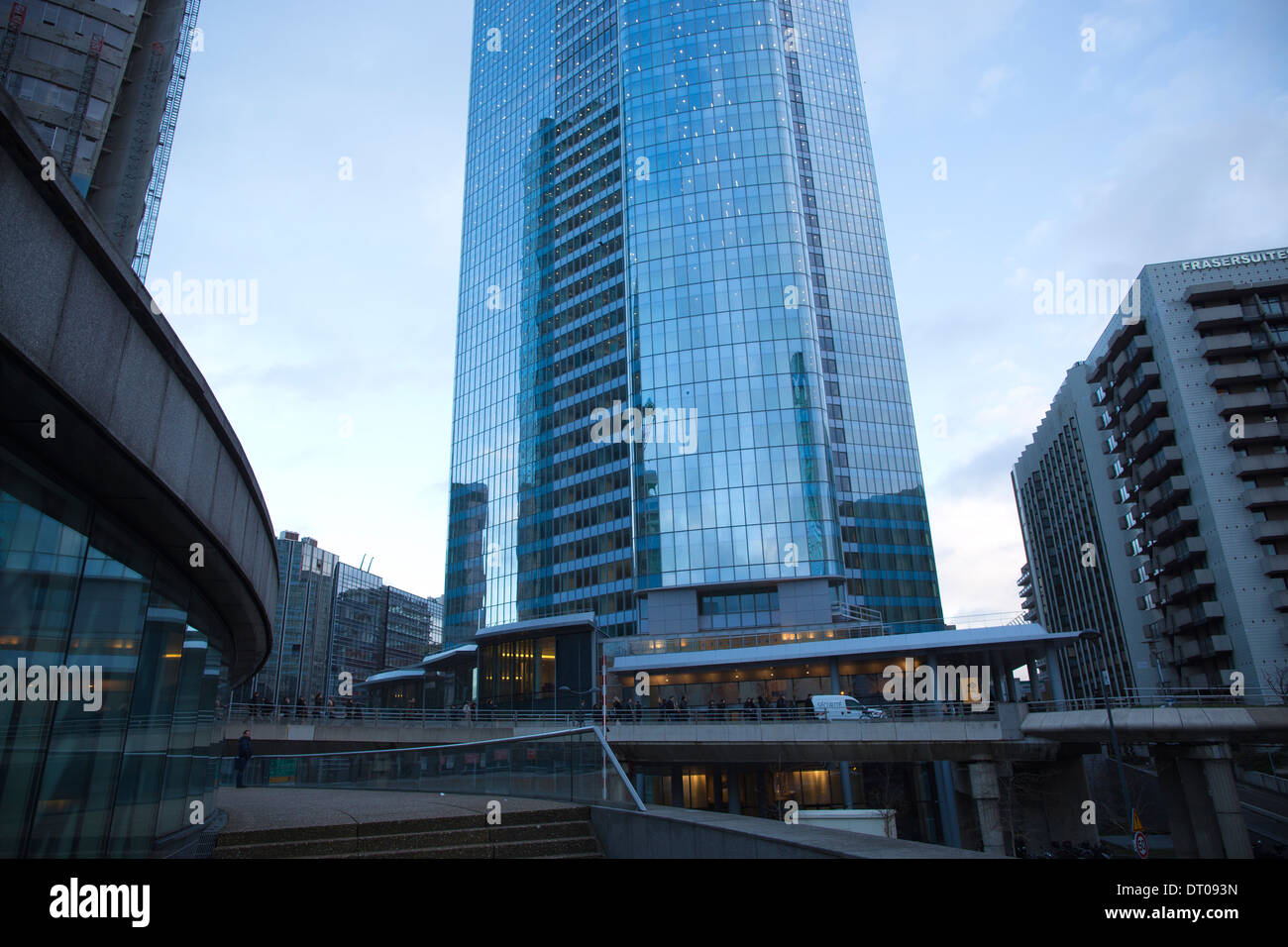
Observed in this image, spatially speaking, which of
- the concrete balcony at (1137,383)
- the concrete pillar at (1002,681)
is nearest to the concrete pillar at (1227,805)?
the concrete pillar at (1002,681)

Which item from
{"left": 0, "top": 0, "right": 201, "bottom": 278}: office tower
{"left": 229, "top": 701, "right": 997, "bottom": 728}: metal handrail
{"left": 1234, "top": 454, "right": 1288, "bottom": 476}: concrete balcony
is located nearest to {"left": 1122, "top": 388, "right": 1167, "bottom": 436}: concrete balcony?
{"left": 1234, "top": 454, "right": 1288, "bottom": 476}: concrete balcony

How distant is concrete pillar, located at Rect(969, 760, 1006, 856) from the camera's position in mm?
34875

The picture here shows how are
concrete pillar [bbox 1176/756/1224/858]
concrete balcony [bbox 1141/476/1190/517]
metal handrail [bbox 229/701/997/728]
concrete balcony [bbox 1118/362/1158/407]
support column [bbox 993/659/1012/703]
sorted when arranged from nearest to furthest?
concrete pillar [bbox 1176/756/1224/858] < metal handrail [bbox 229/701/997/728] < support column [bbox 993/659/1012/703] < concrete balcony [bbox 1141/476/1190/517] < concrete balcony [bbox 1118/362/1158/407]

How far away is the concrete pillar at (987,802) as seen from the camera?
34875mm

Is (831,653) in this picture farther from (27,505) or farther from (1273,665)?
(27,505)

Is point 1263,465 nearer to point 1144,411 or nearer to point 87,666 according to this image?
point 1144,411

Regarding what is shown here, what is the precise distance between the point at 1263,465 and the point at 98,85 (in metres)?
83.4

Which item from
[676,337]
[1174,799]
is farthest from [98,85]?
[1174,799]

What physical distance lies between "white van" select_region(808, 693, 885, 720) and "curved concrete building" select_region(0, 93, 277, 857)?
33.9 meters

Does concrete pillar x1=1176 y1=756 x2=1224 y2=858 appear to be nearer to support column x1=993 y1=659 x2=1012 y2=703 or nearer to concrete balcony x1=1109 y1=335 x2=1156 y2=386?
support column x1=993 y1=659 x2=1012 y2=703

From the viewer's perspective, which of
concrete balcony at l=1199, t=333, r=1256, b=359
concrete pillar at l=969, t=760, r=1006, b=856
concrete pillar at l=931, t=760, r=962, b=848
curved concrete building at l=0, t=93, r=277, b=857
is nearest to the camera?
curved concrete building at l=0, t=93, r=277, b=857

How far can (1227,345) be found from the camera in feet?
214

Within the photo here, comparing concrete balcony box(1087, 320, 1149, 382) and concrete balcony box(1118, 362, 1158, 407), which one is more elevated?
concrete balcony box(1087, 320, 1149, 382)
